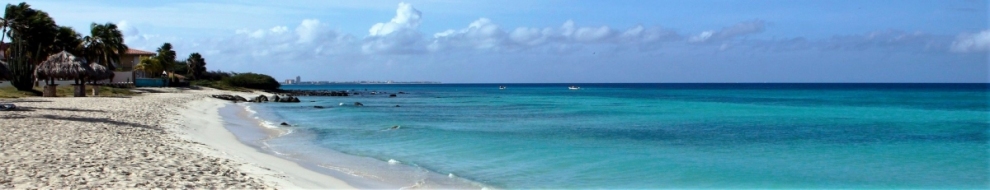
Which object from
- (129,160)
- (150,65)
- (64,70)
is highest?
(150,65)

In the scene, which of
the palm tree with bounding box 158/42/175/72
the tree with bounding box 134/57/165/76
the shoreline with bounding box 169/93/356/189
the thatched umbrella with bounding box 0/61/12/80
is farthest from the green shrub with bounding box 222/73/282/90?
the shoreline with bounding box 169/93/356/189

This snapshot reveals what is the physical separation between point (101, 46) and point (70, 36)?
547cm

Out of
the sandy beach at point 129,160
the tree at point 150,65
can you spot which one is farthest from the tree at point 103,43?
the sandy beach at point 129,160

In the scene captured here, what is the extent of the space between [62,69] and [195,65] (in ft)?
145

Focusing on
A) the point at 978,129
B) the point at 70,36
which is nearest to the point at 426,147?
the point at 978,129

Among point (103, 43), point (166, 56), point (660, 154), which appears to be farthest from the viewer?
point (166, 56)

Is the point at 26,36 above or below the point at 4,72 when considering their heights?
above

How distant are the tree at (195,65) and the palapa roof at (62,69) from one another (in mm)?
42893

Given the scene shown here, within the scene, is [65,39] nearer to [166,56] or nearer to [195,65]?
[166,56]

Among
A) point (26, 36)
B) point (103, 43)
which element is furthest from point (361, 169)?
point (103, 43)

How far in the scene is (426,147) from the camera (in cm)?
1666

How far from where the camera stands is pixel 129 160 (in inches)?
391

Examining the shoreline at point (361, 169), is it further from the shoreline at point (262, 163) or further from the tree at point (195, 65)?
the tree at point (195, 65)

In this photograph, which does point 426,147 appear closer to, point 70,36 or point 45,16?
→ point 45,16
